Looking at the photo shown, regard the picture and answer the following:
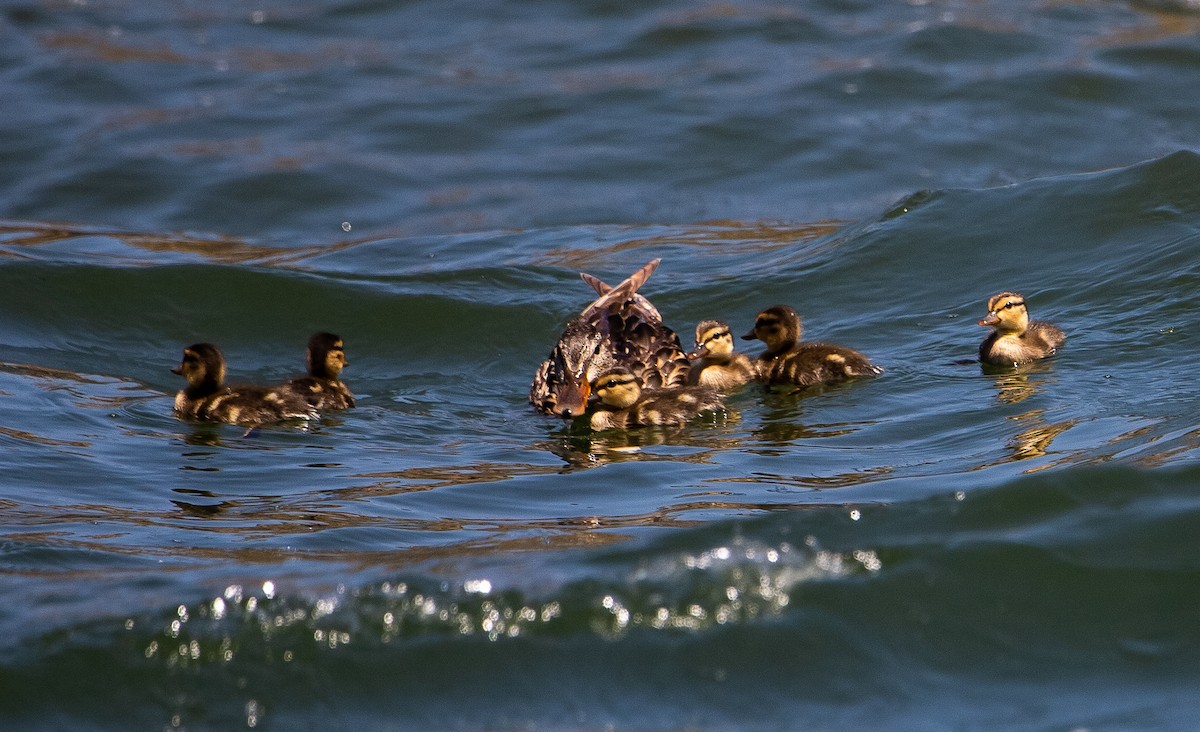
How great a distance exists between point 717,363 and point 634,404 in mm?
617

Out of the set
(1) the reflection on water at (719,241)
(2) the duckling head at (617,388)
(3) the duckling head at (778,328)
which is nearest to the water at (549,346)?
(1) the reflection on water at (719,241)

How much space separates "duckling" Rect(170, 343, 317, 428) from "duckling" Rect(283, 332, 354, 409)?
0.29 feet

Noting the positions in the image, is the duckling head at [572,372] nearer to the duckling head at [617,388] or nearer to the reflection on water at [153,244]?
the duckling head at [617,388]

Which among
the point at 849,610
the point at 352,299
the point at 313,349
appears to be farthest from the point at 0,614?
the point at 352,299

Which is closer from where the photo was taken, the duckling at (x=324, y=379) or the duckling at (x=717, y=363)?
the duckling at (x=324, y=379)

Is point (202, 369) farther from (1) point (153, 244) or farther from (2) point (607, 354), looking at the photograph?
(1) point (153, 244)

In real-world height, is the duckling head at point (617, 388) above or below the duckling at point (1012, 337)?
below

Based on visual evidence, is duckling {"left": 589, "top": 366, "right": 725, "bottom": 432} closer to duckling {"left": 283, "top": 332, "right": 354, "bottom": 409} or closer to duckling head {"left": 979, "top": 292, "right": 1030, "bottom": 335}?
duckling {"left": 283, "top": 332, "right": 354, "bottom": 409}

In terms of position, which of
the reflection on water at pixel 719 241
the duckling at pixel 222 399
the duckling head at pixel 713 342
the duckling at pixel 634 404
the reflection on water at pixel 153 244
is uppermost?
the reflection on water at pixel 153 244

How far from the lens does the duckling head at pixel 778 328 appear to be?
7.21 meters

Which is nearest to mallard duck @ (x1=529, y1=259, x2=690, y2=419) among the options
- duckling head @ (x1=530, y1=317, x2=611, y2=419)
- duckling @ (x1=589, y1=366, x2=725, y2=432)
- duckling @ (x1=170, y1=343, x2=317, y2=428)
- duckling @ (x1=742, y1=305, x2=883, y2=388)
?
duckling head @ (x1=530, y1=317, x2=611, y2=419)

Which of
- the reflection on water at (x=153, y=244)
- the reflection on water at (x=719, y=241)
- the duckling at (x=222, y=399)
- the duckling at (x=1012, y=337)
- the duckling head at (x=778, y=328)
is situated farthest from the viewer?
the reflection on water at (x=153, y=244)

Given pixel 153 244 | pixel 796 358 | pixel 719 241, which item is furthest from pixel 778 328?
pixel 153 244

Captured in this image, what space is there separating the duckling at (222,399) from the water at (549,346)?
15cm
